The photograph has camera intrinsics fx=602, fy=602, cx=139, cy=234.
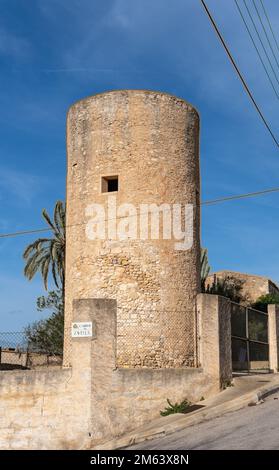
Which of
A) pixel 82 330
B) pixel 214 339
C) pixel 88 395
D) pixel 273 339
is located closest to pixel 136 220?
pixel 214 339

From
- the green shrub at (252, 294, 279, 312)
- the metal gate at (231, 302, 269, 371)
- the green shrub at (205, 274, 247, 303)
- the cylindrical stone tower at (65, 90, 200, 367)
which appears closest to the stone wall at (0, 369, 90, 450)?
the cylindrical stone tower at (65, 90, 200, 367)

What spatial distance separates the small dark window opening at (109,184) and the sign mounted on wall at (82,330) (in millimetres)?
4873

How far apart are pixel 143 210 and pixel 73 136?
3.32 metres

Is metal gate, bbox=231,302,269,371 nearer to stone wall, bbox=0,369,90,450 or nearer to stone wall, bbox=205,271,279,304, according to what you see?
stone wall, bbox=0,369,90,450

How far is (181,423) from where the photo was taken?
1212 cm

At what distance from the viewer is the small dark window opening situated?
665 inches

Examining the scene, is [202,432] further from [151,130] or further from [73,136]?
[73,136]

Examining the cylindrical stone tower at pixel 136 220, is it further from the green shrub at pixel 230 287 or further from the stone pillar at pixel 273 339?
the green shrub at pixel 230 287

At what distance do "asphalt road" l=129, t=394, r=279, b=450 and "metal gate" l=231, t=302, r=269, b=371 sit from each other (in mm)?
3387

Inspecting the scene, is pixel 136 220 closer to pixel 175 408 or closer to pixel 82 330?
pixel 82 330

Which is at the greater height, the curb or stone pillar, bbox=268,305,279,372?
stone pillar, bbox=268,305,279,372

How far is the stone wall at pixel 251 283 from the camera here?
33.2 metres

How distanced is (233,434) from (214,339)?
351 centimetres
